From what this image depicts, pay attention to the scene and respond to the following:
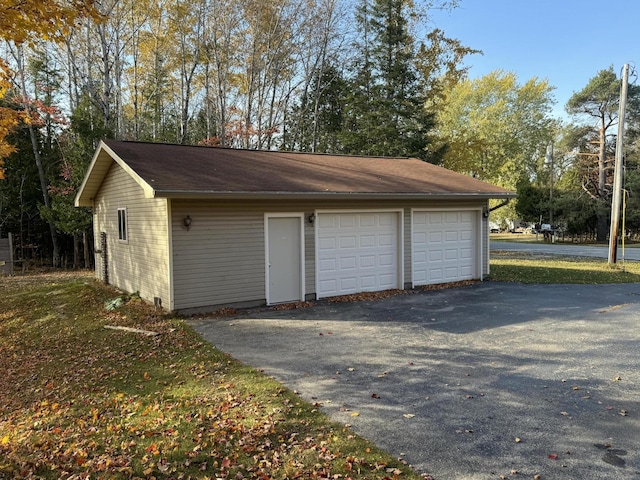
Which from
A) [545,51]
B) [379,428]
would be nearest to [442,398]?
[379,428]

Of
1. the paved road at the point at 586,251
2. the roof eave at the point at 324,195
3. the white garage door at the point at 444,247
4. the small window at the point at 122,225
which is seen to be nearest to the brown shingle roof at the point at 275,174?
the roof eave at the point at 324,195

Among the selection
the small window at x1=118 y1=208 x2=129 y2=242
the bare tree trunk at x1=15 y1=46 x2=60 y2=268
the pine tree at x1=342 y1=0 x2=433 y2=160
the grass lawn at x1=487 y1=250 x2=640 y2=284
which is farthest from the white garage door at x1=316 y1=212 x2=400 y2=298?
the pine tree at x1=342 y1=0 x2=433 y2=160

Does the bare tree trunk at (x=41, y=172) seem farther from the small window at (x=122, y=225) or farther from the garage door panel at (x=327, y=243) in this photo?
the garage door panel at (x=327, y=243)

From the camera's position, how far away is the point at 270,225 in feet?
31.1

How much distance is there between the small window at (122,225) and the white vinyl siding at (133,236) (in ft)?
0.09

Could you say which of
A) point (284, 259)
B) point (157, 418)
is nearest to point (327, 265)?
point (284, 259)

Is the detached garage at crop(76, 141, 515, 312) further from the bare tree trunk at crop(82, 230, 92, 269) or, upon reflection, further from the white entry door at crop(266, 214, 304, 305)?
the bare tree trunk at crop(82, 230, 92, 269)

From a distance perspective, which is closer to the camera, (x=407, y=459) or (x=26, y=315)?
(x=407, y=459)

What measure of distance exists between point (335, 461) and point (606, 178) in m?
37.6

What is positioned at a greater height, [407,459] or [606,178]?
[606,178]

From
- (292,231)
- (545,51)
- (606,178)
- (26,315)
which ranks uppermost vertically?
(545,51)

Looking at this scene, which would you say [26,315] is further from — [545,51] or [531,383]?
[545,51]

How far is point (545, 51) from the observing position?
29.0 metres

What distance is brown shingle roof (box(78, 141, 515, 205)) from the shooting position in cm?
848
